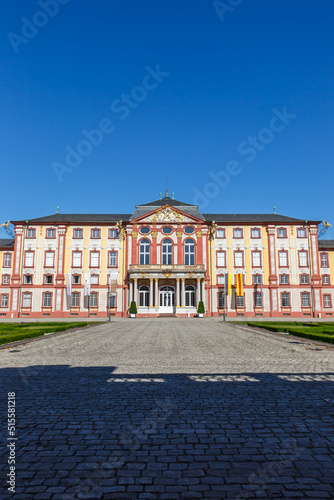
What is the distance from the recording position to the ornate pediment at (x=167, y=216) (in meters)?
50.9

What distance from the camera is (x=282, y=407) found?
6.48m

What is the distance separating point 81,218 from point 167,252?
552 inches

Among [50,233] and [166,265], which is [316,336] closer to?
[166,265]

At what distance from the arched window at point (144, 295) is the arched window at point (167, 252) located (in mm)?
4369

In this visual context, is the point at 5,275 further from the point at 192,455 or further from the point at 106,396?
the point at 192,455

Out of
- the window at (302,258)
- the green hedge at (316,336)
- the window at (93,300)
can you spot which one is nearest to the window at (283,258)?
the window at (302,258)

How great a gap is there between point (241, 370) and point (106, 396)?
4.26 m

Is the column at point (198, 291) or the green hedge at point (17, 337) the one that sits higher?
the column at point (198, 291)

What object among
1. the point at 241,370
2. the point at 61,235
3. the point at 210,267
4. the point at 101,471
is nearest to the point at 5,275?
the point at 61,235

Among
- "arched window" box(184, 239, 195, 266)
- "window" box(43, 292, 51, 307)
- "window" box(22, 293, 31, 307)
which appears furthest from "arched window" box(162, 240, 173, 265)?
"window" box(22, 293, 31, 307)

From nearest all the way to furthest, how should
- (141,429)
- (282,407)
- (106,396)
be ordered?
(141,429), (282,407), (106,396)

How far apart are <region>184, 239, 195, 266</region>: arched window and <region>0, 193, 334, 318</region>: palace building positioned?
0.14m

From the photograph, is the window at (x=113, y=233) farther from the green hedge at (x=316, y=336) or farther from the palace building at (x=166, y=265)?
the green hedge at (x=316, y=336)

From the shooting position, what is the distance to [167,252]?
165 ft
